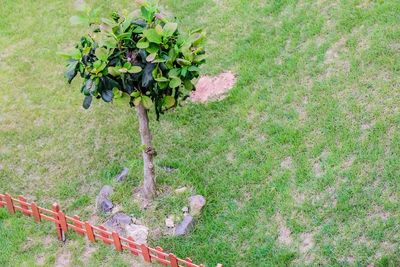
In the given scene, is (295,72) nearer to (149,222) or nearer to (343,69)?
(343,69)

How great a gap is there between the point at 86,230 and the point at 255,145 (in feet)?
8.00

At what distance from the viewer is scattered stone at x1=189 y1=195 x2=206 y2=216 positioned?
7.75 metres

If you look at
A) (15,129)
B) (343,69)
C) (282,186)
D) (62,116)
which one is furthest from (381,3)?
(15,129)

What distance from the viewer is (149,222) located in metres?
7.79

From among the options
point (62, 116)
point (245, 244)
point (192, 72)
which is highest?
point (192, 72)

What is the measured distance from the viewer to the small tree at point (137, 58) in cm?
700

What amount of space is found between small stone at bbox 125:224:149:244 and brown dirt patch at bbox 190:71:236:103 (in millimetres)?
2481

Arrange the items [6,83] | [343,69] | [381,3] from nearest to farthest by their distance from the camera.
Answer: [343,69], [381,3], [6,83]

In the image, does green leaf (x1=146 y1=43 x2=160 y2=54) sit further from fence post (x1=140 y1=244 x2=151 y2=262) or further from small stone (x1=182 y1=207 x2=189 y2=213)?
fence post (x1=140 y1=244 x2=151 y2=262)

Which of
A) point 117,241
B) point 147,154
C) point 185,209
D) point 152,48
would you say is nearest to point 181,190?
point 185,209

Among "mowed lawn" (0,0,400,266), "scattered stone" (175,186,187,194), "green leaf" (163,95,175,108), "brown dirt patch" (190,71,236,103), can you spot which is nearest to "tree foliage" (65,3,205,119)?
"green leaf" (163,95,175,108)

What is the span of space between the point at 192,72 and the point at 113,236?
2090 millimetres

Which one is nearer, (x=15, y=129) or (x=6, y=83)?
(x=15, y=129)

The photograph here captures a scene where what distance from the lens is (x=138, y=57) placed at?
7184 millimetres
